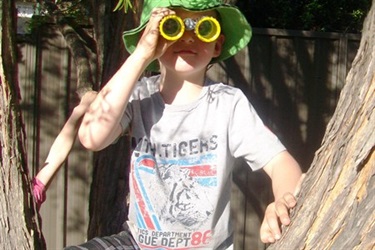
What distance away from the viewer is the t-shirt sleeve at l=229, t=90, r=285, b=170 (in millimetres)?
2270

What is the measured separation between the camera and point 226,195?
95.7 inches

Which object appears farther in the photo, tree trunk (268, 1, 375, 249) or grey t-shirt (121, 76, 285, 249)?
grey t-shirt (121, 76, 285, 249)

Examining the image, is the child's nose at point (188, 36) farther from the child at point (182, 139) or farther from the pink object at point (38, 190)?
the pink object at point (38, 190)

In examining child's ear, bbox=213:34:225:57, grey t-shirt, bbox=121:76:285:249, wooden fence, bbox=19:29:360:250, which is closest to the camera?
grey t-shirt, bbox=121:76:285:249

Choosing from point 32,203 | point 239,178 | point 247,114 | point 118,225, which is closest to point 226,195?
point 247,114

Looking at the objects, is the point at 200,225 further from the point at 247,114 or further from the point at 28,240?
the point at 28,240

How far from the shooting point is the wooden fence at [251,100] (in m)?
5.93

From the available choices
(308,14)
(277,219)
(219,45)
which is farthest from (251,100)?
(277,219)

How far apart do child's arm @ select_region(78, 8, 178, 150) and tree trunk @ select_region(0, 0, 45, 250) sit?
0.73ft

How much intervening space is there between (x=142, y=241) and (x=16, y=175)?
0.49 metres

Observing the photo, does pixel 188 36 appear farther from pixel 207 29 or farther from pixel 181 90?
pixel 181 90

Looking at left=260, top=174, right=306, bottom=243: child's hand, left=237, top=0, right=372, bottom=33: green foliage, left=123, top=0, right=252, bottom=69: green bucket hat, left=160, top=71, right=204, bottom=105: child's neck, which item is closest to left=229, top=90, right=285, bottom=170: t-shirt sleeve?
left=160, top=71, right=204, bottom=105: child's neck

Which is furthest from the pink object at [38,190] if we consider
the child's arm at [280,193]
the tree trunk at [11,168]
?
the child's arm at [280,193]

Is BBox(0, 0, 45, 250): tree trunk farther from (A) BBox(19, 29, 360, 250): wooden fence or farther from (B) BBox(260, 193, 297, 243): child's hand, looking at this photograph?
(A) BBox(19, 29, 360, 250): wooden fence
